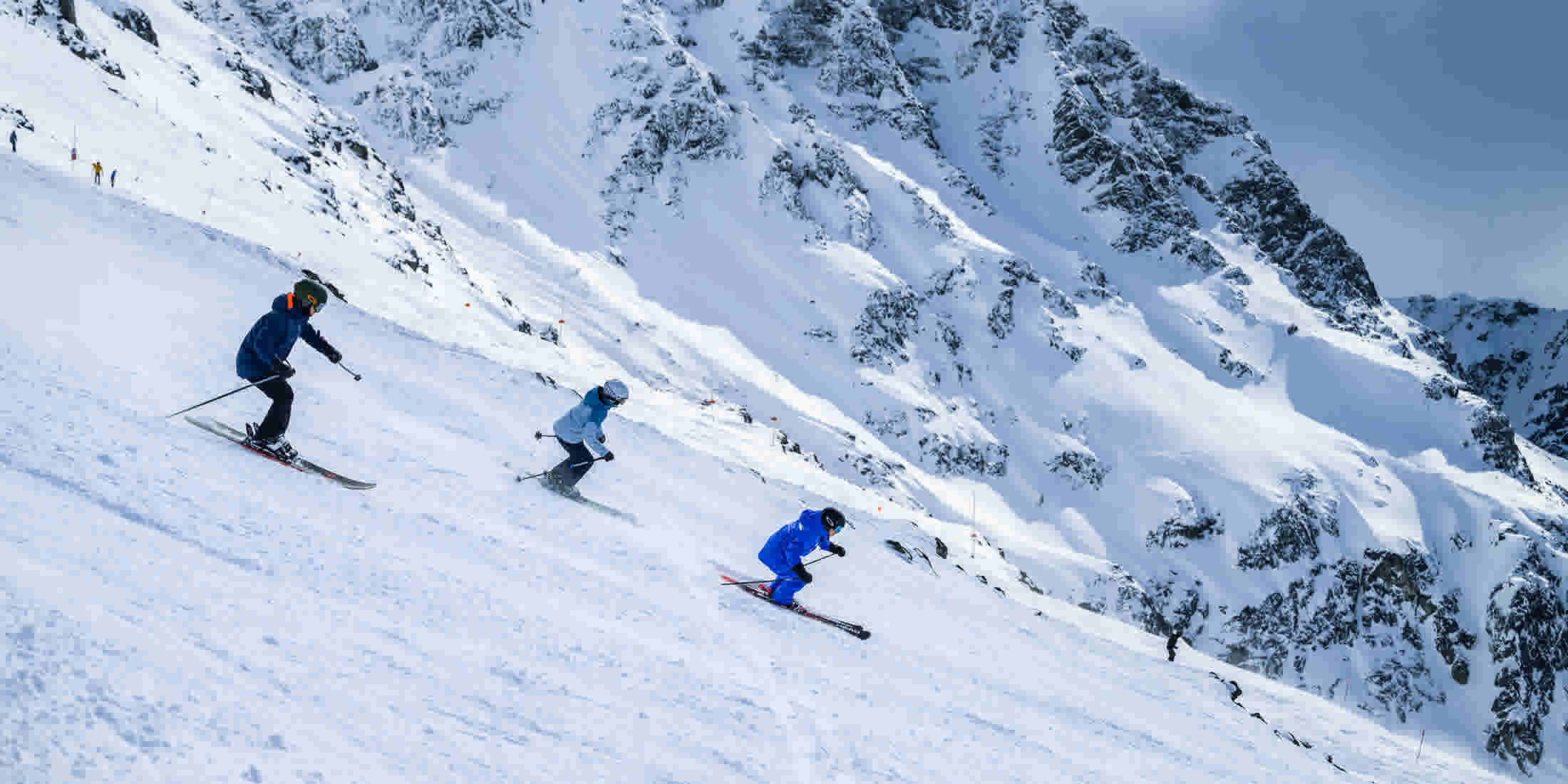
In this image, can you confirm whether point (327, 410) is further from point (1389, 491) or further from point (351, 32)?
point (1389, 491)

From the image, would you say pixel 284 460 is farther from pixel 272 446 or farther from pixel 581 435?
pixel 581 435

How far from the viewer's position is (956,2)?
116 metres

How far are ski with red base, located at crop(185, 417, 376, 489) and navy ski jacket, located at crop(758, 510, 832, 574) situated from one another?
457 centimetres

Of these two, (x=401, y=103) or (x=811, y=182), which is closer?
(x=401, y=103)

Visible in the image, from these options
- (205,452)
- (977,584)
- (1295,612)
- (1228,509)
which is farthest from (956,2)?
(205,452)

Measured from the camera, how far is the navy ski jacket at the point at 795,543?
419 inches

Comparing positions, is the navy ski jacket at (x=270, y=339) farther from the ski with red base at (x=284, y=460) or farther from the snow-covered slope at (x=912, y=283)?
the snow-covered slope at (x=912, y=283)

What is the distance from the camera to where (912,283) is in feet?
265

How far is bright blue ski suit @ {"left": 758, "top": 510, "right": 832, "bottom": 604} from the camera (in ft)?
34.3

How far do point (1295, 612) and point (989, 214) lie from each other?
4845 centimetres

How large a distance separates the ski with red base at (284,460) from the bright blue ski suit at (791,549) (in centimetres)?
457

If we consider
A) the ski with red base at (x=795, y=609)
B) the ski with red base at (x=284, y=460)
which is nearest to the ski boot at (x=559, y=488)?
the ski with red base at (x=795, y=609)

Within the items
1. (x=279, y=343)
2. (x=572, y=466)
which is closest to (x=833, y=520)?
(x=572, y=466)

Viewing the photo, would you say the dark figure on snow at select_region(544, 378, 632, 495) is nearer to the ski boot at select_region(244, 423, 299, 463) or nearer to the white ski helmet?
the white ski helmet
